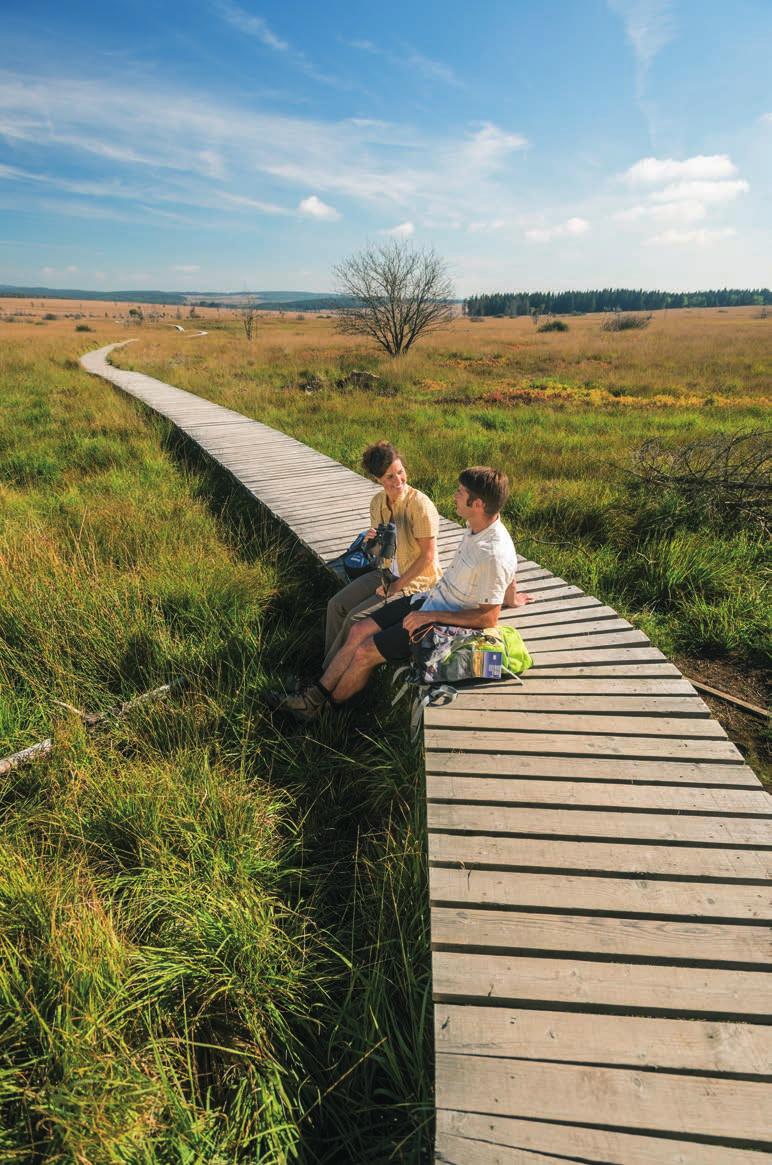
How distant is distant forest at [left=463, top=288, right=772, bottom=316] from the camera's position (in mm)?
132500

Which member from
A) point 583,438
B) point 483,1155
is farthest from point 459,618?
point 583,438

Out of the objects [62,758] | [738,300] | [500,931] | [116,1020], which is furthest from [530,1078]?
[738,300]

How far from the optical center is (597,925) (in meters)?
1.87

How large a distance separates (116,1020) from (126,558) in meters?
3.81

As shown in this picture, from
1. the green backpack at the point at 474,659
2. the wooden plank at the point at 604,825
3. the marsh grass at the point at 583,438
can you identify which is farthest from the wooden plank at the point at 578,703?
the marsh grass at the point at 583,438

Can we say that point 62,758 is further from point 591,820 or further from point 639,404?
point 639,404

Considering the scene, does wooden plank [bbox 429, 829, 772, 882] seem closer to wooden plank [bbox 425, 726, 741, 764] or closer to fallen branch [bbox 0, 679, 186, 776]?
wooden plank [bbox 425, 726, 741, 764]

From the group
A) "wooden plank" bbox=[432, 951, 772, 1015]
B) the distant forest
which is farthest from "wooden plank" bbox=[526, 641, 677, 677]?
the distant forest

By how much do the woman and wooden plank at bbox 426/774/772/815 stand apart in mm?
1456

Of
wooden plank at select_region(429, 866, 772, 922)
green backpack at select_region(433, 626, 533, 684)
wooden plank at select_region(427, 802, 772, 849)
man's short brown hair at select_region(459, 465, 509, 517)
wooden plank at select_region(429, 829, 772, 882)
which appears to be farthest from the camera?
green backpack at select_region(433, 626, 533, 684)

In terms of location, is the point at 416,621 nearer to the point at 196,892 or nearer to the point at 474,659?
the point at 474,659

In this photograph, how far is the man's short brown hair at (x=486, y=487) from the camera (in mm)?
2881

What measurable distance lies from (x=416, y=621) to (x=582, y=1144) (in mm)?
2080

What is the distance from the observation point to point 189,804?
2641 mm
